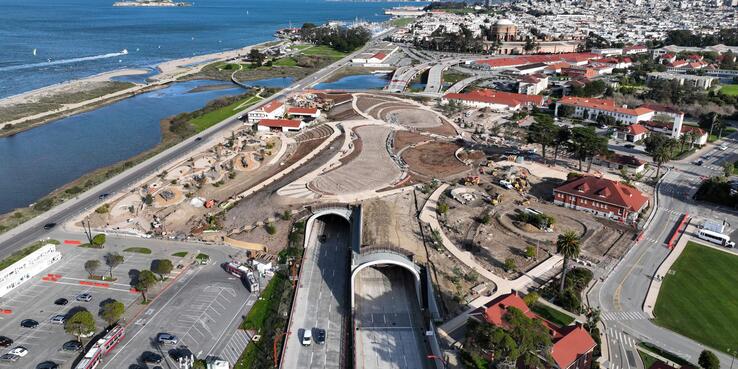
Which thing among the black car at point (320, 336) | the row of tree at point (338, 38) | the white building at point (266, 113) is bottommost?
the black car at point (320, 336)

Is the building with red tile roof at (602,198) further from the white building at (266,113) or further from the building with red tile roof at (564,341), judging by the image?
the white building at (266,113)

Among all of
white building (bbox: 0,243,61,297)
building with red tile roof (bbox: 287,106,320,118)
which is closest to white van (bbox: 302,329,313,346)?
white building (bbox: 0,243,61,297)

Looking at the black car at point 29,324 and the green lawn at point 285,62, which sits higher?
the green lawn at point 285,62

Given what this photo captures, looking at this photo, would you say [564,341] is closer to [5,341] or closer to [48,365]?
[48,365]

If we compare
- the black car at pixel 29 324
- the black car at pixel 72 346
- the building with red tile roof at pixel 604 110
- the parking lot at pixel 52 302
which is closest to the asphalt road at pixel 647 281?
the building with red tile roof at pixel 604 110

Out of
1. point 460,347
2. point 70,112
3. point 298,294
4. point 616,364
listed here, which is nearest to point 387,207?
point 298,294

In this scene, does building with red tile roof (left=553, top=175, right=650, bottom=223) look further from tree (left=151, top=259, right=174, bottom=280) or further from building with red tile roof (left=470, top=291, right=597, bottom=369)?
tree (left=151, top=259, right=174, bottom=280)

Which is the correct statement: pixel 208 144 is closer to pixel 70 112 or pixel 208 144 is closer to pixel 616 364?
pixel 70 112
